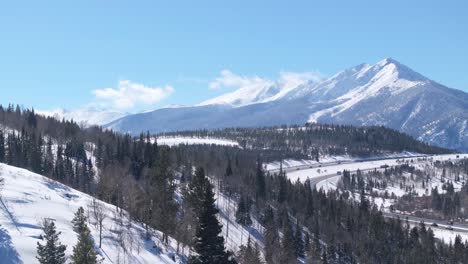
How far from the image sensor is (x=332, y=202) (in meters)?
179

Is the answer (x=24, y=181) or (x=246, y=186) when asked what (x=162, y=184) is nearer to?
(x=24, y=181)

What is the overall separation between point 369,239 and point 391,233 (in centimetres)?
1061

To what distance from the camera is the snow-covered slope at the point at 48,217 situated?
207 feet

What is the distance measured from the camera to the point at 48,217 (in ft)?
243

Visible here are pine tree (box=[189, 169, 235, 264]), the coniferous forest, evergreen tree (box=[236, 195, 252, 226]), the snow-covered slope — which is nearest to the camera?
pine tree (box=[189, 169, 235, 264])

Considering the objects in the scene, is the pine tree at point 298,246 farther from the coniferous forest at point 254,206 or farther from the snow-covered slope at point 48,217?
the snow-covered slope at point 48,217

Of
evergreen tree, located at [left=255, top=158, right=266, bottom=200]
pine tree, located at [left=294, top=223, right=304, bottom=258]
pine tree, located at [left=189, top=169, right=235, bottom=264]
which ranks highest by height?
pine tree, located at [left=189, top=169, right=235, bottom=264]

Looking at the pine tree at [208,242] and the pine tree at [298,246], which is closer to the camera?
the pine tree at [208,242]

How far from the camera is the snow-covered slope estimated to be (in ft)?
207

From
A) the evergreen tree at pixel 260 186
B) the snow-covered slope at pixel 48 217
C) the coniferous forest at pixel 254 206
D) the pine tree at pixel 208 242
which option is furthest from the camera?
the evergreen tree at pixel 260 186

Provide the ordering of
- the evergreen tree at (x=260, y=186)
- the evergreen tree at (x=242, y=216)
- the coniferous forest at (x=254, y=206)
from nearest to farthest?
1. the coniferous forest at (x=254, y=206)
2. the evergreen tree at (x=242, y=216)
3. the evergreen tree at (x=260, y=186)

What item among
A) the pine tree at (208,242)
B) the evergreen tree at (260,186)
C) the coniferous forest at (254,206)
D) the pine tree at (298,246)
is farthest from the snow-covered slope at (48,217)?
the evergreen tree at (260,186)

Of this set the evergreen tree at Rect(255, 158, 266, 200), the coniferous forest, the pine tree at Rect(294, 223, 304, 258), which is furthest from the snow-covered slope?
the evergreen tree at Rect(255, 158, 266, 200)

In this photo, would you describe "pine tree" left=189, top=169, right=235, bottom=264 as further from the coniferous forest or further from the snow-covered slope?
the coniferous forest
